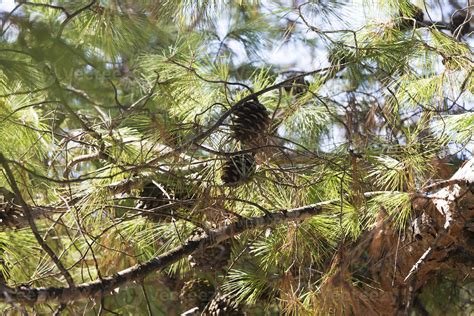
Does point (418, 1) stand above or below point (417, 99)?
above

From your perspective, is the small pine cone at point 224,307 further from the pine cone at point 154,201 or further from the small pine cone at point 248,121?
the small pine cone at point 248,121

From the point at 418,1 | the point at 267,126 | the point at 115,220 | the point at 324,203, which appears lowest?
the point at 115,220

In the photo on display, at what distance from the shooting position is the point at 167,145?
5.50 ft

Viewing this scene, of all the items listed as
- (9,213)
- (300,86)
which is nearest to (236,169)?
(300,86)

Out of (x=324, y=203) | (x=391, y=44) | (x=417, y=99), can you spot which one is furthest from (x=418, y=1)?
(x=324, y=203)

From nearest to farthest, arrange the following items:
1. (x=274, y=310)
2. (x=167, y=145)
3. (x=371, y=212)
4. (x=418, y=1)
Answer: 1. (x=167, y=145)
2. (x=371, y=212)
3. (x=418, y=1)
4. (x=274, y=310)

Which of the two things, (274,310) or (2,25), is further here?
(274,310)

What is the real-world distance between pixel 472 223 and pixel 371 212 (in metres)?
0.30

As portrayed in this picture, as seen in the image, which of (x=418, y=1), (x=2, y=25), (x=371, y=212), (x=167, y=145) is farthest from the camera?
(x=418, y=1)

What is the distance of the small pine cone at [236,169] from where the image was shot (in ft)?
5.71

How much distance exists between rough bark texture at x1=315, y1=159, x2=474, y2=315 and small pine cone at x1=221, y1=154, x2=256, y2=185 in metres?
0.26

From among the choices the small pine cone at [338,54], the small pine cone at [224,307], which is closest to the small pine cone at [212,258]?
the small pine cone at [224,307]

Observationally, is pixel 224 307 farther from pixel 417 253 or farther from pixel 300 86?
pixel 300 86

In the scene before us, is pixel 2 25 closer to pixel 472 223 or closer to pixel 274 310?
pixel 472 223
